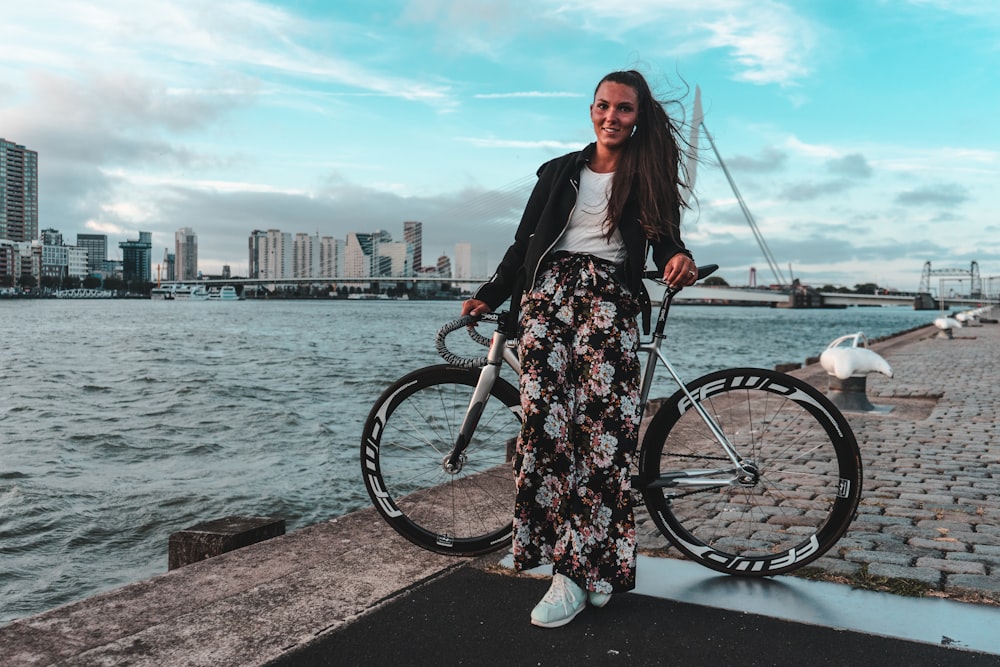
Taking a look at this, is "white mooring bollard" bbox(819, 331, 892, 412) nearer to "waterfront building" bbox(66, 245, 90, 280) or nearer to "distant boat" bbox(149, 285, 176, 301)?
"distant boat" bbox(149, 285, 176, 301)

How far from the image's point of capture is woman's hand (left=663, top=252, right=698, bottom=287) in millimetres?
2340

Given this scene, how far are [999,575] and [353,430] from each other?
922cm

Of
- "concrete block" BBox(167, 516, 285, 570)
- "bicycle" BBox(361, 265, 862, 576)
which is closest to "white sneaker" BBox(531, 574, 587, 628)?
"bicycle" BBox(361, 265, 862, 576)

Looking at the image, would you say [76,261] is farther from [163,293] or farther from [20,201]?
[163,293]

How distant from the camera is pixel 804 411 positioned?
2.50 meters

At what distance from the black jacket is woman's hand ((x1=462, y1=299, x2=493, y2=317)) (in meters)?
0.02

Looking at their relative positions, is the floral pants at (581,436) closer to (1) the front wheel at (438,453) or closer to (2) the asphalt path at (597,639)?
(2) the asphalt path at (597,639)

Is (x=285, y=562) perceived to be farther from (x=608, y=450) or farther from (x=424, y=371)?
(x=608, y=450)

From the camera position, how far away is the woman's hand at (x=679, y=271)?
2340mm

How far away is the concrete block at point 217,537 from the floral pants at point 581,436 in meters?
1.32

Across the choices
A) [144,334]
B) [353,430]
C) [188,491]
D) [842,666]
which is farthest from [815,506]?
[144,334]

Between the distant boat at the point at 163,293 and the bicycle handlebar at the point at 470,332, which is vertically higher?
the bicycle handlebar at the point at 470,332

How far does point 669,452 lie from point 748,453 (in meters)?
0.27

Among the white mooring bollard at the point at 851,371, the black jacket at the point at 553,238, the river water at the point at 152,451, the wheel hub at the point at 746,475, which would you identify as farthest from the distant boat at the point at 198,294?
the wheel hub at the point at 746,475
